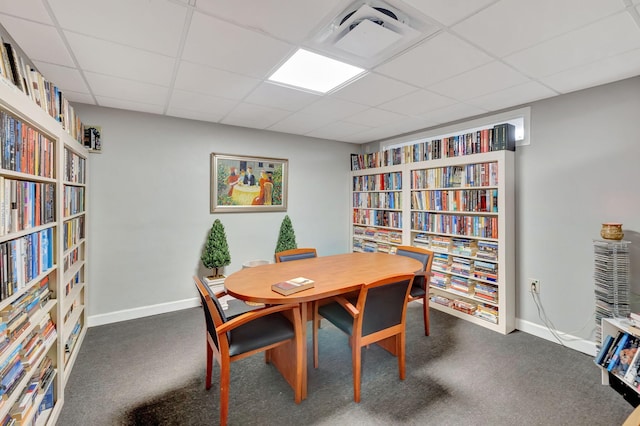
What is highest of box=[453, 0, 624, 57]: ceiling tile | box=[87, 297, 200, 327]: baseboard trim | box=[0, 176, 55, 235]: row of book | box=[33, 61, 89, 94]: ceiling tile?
box=[33, 61, 89, 94]: ceiling tile

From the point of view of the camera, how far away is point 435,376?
7.34 feet

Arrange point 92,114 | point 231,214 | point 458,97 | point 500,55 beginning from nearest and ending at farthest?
1. point 500,55
2. point 458,97
3. point 92,114
4. point 231,214

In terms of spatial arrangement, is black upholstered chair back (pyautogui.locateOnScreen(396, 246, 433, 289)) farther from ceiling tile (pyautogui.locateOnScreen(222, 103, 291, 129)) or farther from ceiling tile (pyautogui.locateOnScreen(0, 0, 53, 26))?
ceiling tile (pyautogui.locateOnScreen(0, 0, 53, 26))

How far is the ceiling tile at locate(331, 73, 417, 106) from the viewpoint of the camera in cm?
240

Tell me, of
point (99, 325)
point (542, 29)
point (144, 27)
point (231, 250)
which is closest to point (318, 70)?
point (144, 27)

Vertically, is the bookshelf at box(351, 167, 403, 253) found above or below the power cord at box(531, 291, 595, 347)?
above

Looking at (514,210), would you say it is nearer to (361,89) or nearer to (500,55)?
(500,55)

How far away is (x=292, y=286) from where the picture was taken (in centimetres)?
192

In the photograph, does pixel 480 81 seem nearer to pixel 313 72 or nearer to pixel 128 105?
pixel 313 72

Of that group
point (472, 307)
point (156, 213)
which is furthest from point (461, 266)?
point (156, 213)

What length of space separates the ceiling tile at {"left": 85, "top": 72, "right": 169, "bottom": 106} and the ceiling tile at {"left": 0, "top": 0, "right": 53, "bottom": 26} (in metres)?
0.74

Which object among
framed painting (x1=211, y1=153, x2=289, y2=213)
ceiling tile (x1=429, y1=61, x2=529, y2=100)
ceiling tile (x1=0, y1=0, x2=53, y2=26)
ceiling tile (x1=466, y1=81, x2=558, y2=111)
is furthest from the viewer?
framed painting (x1=211, y1=153, x2=289, y2=213)

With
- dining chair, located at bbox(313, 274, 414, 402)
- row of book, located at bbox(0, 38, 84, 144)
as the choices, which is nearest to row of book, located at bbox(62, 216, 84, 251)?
row of book, located at bbox(0, 38, 84, 144)

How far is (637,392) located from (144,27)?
12.3ft
